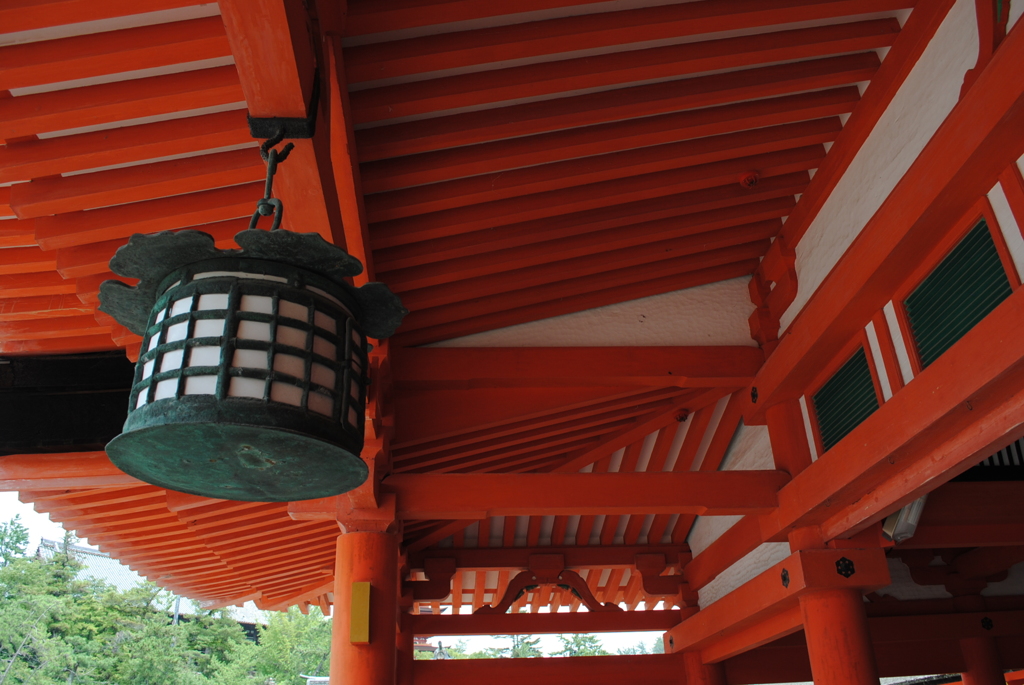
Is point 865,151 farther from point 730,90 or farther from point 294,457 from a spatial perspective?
point 294,457

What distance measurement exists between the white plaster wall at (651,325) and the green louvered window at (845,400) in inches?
24.3

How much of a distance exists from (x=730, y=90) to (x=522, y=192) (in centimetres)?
86

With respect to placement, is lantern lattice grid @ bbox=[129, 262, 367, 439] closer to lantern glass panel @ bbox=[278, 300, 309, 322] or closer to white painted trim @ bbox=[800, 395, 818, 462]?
lantern glass panel @ bbox=[278, 300, 309, 322]

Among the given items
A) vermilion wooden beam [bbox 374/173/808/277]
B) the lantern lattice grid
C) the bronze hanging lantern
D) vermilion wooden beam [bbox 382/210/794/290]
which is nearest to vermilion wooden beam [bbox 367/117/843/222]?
vermilion wooden beam [bbox 374/173/808/277]

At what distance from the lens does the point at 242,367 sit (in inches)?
45.9

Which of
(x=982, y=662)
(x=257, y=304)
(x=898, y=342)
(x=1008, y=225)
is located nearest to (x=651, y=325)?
(x=898, y=342)

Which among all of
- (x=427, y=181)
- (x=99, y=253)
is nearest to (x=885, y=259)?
(x=427, y=181)

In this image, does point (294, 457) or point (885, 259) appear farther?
point (885, 259)

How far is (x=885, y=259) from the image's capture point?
2.68 metres

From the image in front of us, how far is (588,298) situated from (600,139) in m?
1.16

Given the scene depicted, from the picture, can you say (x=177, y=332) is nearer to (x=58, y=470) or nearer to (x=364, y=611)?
(x=364, y=611)

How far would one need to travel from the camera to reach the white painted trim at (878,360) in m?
2.93

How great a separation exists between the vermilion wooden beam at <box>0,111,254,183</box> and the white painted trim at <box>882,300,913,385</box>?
93.9 inches

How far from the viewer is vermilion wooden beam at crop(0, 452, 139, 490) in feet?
10.9
